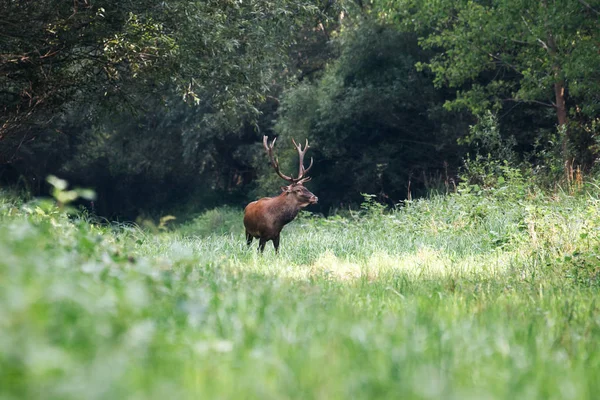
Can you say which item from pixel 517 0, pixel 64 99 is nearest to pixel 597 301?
pixel 64 99

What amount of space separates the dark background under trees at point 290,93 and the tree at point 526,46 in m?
0.05

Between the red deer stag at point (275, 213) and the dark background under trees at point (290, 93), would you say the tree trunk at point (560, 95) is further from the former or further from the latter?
the red deer stag at point (275, 213)

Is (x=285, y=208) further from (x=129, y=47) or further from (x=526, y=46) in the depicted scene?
(x=526, y=46)

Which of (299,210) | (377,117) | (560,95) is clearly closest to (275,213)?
(299,210)

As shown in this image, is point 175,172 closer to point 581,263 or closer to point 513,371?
point 581,263

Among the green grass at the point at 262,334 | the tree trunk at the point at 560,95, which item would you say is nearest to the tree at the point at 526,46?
the tree trunk at the point at 560,95

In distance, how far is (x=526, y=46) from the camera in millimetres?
21000

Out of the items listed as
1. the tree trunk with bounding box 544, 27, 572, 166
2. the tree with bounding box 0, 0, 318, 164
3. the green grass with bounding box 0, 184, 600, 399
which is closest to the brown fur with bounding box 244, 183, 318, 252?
the tree with bounding box 0, 0, 318, 164

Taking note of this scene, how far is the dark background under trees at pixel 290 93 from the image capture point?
544 inches

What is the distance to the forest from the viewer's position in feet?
9.50

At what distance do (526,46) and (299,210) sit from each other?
39.4 ft

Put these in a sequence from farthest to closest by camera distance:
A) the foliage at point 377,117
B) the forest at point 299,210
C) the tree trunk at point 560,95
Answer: the foliage at point 377,117 → the tree trunk at point 560,95 → the forest at point 299,210

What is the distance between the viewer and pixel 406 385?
9.37 ft

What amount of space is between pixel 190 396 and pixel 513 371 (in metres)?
1.52
